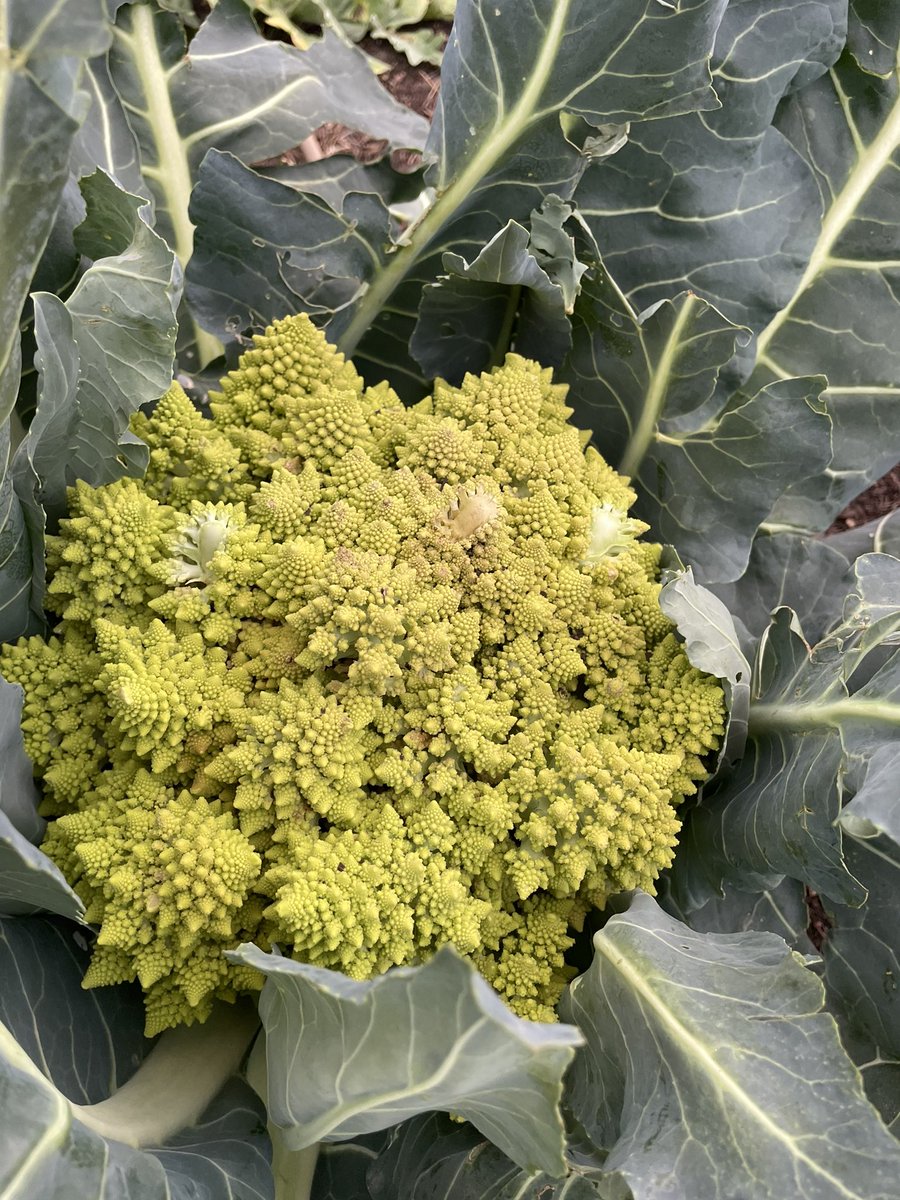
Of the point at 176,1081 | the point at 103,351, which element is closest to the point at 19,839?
the point at 176,1081

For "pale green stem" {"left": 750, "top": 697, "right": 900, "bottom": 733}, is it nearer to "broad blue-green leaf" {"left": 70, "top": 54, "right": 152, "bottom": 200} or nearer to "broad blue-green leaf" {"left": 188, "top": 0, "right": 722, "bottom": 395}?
"broad blue-green leaf" {"left": 188, "top": 0, "right": 722, "bottom": 395}

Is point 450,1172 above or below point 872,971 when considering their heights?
below

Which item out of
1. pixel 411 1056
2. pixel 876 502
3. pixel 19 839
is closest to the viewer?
pixel 411 1056

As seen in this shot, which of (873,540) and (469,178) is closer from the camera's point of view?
(469,178)

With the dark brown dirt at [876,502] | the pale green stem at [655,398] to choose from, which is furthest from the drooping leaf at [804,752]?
the dark brown dirt at [876,502]

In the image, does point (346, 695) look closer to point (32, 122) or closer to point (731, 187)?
point (32, 122)

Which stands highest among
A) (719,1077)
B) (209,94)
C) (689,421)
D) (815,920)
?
(209,94)

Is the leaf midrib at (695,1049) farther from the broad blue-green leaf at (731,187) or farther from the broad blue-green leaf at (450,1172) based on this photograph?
the broad blue-green leaf at (731,187)

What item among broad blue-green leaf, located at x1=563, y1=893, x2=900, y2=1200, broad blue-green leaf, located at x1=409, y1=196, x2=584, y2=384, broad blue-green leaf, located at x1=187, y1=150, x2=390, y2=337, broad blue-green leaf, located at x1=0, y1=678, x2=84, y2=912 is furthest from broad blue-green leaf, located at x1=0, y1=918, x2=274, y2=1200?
broad blue-green leaf, located at x1=409, y1=196, x2=584, y2=384

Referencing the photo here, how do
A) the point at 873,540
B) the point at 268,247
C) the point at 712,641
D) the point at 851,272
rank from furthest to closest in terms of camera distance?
the point at 873,540
the point at 851,272
the point at 268,247
the point at 712,641
